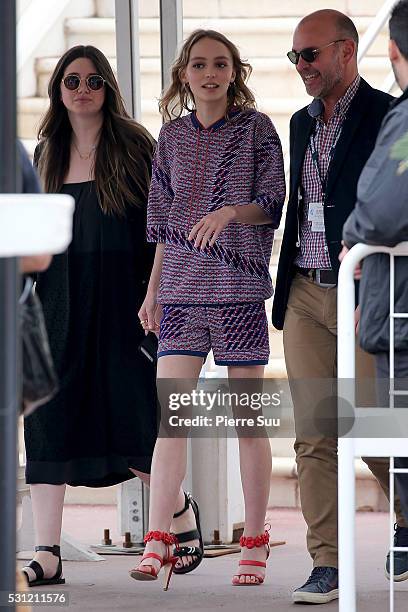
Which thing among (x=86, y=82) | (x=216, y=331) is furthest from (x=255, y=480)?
(x=86, y=82)

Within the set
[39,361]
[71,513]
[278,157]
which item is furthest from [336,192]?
[71,513]

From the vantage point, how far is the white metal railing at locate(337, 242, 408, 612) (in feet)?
10.5

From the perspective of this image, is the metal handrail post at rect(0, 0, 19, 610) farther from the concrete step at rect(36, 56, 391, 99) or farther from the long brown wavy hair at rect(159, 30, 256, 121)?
the concrete step at rect(36, 56, 391, 99)

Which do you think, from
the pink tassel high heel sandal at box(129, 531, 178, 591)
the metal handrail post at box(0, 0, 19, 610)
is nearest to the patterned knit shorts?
the pink tassel high heel sandal at box(129, 531, 178, 591)

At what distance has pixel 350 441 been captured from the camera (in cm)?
321

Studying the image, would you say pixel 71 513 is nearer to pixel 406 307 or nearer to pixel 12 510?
pixel 406 307

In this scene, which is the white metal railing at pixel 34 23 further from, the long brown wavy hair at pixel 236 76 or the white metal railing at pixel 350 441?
the white metal railing at pixel 350 441

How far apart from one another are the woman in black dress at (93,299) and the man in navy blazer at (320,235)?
571 millimetres

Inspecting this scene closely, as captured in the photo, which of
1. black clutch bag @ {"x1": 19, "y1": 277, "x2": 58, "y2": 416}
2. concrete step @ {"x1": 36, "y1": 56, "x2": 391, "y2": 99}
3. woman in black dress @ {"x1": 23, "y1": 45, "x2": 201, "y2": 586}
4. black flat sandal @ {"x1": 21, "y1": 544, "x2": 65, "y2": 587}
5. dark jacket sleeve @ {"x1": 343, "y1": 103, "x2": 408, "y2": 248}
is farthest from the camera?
concrete step @ {"x1": 36, "y1": 56, "x2": 391, "y2": 99}

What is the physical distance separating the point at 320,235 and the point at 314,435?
24.1 inches

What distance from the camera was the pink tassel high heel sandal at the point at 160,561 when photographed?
4223 mm

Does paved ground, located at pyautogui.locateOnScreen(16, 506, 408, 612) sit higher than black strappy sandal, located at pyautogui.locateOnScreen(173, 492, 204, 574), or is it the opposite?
black strappy sandal, located at pyautogui.locateOnScreen(173, 492, 204, 574)

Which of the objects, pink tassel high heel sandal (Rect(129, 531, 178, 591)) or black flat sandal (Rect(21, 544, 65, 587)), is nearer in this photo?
pink tassel high heel sandal (Rect(129, 531, 178, 591))

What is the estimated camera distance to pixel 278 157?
438 cm
